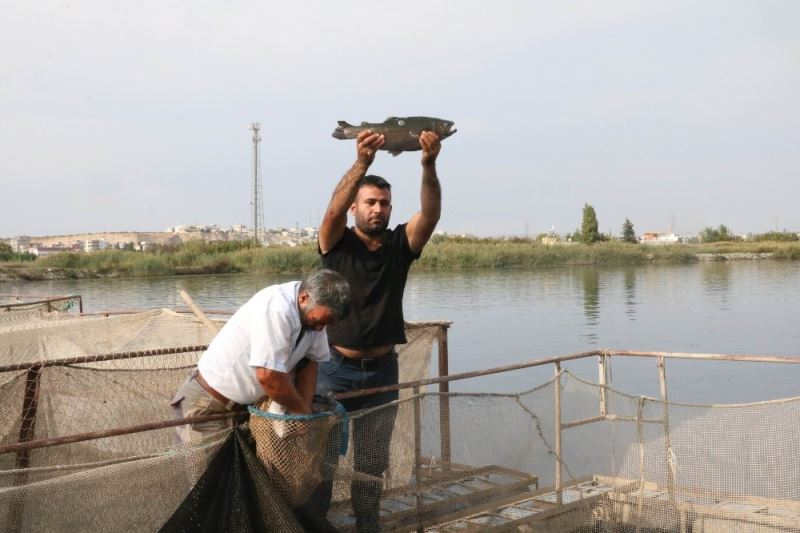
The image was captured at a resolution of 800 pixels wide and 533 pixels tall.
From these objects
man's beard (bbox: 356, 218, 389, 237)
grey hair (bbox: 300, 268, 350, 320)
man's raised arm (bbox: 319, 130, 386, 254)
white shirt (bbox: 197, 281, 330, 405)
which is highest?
man's raised arm (bbox: 319, 130, 386, 254)

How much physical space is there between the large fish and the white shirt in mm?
1099

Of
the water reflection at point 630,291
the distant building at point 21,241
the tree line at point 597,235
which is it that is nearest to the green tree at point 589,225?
the tree line at point 597,235

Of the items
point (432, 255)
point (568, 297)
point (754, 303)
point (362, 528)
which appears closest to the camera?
point (362, 528)

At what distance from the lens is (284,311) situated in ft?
12.3

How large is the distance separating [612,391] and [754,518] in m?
1.31

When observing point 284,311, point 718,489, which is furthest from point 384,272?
point 718,489

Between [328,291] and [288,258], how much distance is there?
45974 mm

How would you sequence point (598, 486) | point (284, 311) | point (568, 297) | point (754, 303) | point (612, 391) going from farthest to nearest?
1. point (568, 297)
2. point (754, 303)
3. point (598, 486)
4. point (612, 391)
5. point (284, 311)

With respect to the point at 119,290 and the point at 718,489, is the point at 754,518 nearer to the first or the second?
the point at 718,489

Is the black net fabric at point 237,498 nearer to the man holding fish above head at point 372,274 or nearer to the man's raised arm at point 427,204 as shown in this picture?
the man holding fish above head at point 372,274

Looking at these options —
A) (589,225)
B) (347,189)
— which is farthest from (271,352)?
(589,225)

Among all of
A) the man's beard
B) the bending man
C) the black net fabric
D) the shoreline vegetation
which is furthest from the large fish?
the shoreline vegetation

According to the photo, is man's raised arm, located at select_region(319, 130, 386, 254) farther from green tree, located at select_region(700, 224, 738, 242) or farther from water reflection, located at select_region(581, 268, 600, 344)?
green tree, located at select_region(700, 224, 738, 242)

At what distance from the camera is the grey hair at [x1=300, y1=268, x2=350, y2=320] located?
3.81 metres
